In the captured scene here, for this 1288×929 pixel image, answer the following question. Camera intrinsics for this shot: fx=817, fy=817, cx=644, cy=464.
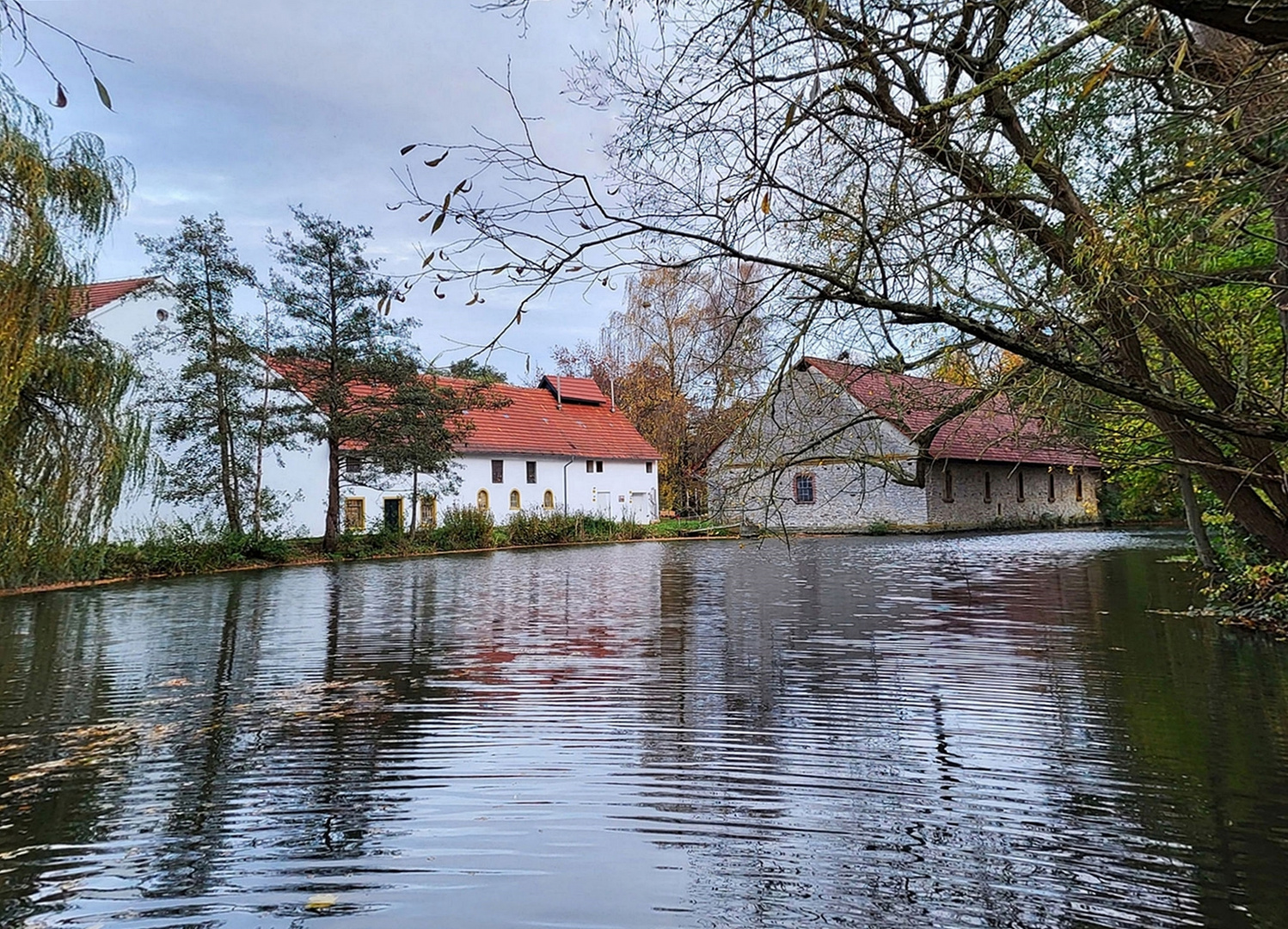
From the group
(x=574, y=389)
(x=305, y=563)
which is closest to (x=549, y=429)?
(x=574, y=389)

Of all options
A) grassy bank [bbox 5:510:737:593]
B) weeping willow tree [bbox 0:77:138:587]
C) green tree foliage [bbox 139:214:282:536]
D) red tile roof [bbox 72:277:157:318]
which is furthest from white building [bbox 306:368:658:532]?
weeping willow tree [bbox 0:77:138:587]

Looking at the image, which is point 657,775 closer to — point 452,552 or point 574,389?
point 452,552

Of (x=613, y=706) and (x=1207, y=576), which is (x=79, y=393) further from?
(x=1207, y=576)

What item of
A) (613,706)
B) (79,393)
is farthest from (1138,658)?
(79,393)

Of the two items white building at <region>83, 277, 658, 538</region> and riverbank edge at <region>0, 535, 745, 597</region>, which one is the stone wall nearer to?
riverbank edge at <region>0, 535, 745, 597</region>

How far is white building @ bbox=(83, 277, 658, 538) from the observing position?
20.6 meters

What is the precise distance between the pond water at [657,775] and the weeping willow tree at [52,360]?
1390 millimetres

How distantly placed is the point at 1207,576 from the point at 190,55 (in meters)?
10.3

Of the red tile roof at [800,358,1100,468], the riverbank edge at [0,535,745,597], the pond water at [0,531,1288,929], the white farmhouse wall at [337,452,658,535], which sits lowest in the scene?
the pond water at [0,531,1288,929]

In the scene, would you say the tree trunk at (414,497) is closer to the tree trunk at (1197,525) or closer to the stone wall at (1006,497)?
the stone wall at (1006,497)

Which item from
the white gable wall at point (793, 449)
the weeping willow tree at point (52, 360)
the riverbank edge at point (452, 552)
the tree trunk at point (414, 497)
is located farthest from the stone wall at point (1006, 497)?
the weeping willow tree at point (52, 360)

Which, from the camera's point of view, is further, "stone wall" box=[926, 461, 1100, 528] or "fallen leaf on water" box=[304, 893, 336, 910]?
"stone wall" box=[926, 461, 1100, 528]

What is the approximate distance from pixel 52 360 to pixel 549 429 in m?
24.8

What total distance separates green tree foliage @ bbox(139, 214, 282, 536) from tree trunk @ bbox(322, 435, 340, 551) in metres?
2.13
